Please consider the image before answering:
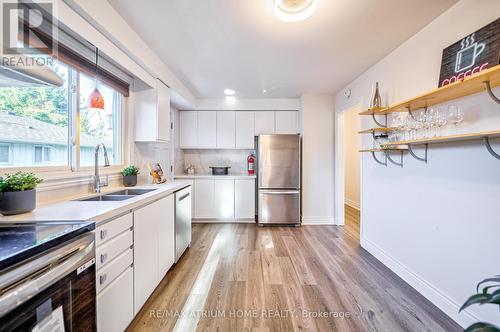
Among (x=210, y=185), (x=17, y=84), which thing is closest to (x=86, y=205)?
(x=17, y=84)

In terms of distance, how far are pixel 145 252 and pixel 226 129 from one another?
2894 millimetres

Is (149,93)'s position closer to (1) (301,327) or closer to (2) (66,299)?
(2) (66,299)

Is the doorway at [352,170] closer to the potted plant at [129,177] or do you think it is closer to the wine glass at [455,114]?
the wine glass at [455,114]

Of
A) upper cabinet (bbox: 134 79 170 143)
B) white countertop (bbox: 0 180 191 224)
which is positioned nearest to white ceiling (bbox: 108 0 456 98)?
upper cabinet (bbox: 134 79 170 143)

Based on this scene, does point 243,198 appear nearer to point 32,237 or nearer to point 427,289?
point 427,289

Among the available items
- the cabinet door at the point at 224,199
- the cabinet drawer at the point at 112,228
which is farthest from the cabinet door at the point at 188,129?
the cabinet drawer at the point at 112,228

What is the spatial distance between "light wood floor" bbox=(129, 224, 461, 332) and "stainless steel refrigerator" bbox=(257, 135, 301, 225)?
0.92m

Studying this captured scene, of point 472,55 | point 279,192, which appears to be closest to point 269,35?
point 472,55

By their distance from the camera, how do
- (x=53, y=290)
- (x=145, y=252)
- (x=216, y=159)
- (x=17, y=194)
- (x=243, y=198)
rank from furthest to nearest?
(x=216, y=159)
(x=243, y=198)
(x=145, y=252)
(x=17, y=194)
(x=53, y=290)

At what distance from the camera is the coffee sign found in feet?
4.33

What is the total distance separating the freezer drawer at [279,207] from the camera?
149 inches

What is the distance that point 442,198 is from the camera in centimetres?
170

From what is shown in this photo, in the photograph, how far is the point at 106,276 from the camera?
1219 millimetres

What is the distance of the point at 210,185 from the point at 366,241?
2.64 metres
